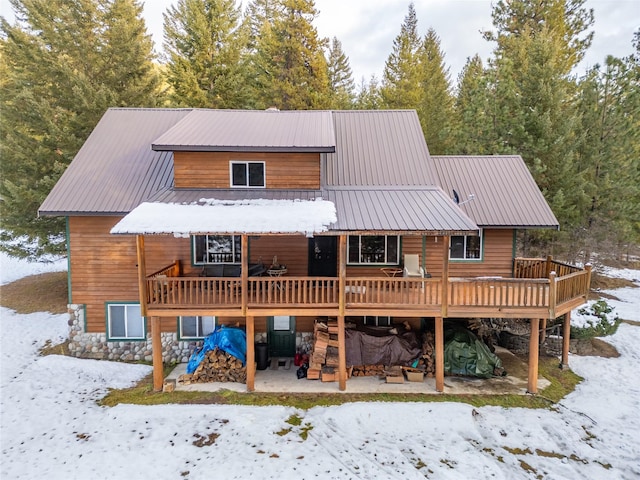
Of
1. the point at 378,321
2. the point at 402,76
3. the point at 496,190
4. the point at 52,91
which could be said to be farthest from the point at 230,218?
the point at 402,76

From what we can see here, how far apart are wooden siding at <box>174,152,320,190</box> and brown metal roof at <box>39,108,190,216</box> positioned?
1082 mm

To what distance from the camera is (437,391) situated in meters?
9.76

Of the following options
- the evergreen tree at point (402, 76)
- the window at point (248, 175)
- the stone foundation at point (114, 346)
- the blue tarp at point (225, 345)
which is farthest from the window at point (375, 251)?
the evergreen tree at point (402, 76)

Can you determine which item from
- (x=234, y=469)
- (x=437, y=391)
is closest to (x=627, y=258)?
(x=437, y=391)

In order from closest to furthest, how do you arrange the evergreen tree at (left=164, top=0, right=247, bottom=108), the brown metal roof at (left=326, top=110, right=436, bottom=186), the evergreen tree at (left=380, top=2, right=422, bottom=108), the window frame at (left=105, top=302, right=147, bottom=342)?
the window frame at (left=105, top=302, right=147, bottom=342), the brown metal roof at (left=326, top=110, right=436, bottom=186), the evergreen tree at (left=164, top=0, right=247, bottom=108), the evergreen tree at (left=380, top=2, right=422, bottom=108)

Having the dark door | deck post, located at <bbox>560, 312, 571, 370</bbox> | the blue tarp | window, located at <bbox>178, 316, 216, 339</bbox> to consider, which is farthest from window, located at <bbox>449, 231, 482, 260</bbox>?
A: window, located at <bbox>178, 316, 216, 339</bbox>

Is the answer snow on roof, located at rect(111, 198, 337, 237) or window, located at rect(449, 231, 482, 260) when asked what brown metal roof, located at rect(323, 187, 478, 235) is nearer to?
snow on roof, located at rect(111, 198, 337, 237)

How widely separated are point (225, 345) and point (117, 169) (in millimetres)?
7092

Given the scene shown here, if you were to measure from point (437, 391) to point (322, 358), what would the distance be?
3270mm

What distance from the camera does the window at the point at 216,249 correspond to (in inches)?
454

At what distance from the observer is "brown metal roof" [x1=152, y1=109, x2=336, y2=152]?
10797 millimetres

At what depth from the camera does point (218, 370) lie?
1031 cm

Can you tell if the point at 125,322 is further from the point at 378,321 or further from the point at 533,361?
the point at 533,361

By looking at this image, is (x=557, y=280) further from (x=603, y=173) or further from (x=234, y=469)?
(x=603, y=173)
